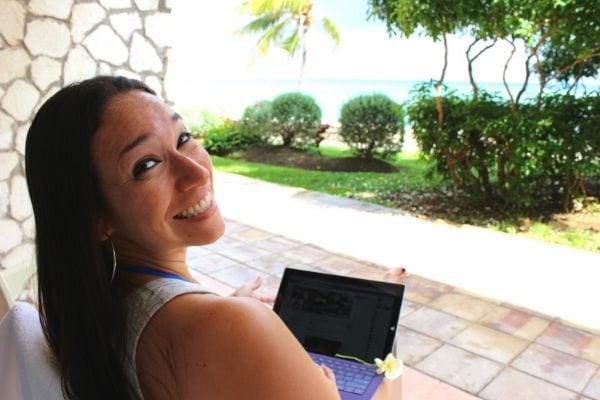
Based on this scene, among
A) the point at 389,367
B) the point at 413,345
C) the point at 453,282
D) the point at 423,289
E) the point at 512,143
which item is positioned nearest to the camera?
the point at 389,367

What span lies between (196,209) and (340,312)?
17.3 inches

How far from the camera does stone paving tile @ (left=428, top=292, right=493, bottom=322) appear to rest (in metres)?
2.82

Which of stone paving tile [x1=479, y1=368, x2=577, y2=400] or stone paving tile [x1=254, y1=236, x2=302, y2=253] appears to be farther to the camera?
stone paving tile [x1=254, y1=236, x2=302, y2=253]

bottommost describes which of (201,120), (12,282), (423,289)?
(201,120)

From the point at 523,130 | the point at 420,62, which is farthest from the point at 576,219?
the point at 420,62

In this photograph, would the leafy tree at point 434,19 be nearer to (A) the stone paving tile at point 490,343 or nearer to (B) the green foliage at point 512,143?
(B) the green foliage at point 512,143

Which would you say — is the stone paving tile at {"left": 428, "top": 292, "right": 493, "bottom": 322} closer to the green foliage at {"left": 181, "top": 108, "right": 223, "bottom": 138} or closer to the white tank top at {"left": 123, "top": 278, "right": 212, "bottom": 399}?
the white tank top at {"left": 123, "top": 278, "right": 212, "bottom": 399}

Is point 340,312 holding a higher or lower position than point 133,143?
lower

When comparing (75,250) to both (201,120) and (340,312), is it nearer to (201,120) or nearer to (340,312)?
(340,312)

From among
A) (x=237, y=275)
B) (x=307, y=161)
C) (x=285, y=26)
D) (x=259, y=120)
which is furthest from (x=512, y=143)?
(x=285, y=26)

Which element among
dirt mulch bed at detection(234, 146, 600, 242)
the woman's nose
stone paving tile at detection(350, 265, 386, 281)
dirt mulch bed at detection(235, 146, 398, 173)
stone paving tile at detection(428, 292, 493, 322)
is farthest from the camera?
dirt mulch bed at detection(235, 146, 398, 173)

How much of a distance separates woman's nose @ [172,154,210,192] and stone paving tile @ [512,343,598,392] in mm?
2048

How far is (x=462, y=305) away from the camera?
9.64 feet

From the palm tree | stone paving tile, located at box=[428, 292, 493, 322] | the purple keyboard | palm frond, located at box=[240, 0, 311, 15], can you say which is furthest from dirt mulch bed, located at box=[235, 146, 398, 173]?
the purple keyboard
